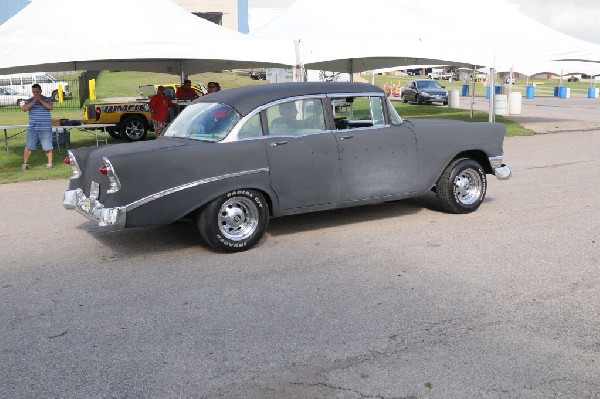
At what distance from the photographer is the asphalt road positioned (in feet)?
12.8

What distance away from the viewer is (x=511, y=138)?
1839 cm

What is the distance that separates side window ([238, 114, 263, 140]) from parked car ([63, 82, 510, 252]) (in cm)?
1

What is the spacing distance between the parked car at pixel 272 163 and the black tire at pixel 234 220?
1cm

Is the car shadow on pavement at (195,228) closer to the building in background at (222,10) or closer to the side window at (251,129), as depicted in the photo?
the side window at (251,129)

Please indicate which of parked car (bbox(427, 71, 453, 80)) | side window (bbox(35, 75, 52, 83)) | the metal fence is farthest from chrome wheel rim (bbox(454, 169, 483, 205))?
parked car (bbox(427, 71, 453, 80))

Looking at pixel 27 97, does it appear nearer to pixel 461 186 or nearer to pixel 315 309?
pixel 461 186

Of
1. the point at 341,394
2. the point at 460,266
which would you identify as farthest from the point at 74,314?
the point at 460,266

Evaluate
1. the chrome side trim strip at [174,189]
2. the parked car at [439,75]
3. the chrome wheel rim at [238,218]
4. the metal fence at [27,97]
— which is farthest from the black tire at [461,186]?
the parked car at [439,75]

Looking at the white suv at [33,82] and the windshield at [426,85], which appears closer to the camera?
the white suv at [33,82]

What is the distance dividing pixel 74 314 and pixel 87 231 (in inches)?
114

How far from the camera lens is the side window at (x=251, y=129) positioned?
269 inches

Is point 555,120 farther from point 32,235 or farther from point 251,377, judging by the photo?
point 251,377

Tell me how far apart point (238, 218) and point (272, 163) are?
0.67m

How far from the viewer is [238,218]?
670 centimetres
